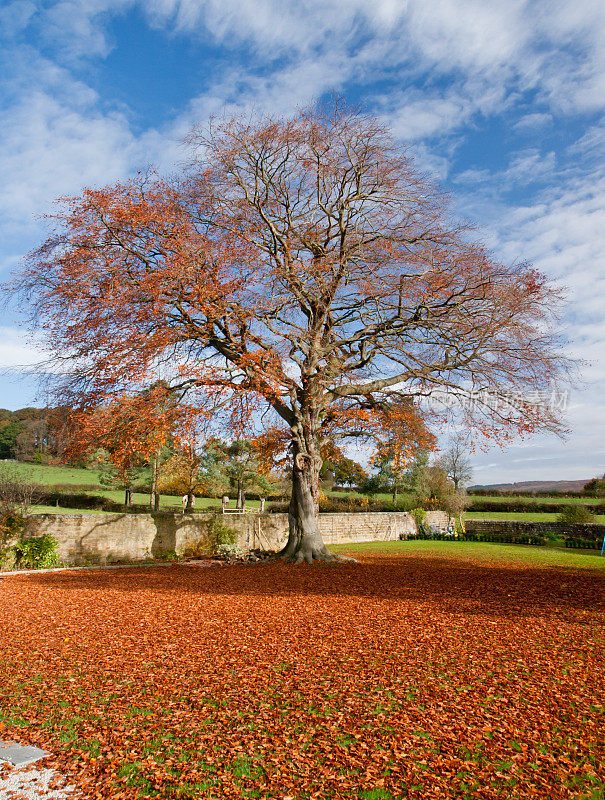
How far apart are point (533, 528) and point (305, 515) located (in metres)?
16.9

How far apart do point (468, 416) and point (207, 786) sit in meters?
12.6

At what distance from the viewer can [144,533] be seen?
15719 millimetres

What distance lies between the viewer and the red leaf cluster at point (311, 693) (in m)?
3.27

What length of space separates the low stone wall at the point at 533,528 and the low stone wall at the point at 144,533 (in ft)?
46.5

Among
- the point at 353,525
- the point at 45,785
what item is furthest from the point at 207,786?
the point at 353,525

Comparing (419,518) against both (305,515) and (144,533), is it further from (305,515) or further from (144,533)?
(144,533)

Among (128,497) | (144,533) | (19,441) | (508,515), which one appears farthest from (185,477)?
(19,441)

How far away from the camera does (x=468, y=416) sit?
14.5 meters

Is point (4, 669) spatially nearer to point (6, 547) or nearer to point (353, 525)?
point (6, 547)

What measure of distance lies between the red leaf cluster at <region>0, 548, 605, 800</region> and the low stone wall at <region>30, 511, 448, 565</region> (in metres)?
5.08

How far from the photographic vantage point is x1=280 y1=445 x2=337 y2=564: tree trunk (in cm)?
1455

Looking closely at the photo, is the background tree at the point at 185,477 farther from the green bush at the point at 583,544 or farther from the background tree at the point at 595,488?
the background tree at the point at 595,488

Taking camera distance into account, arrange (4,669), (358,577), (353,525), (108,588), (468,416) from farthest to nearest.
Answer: (353,525) < (468,416) < (358,577) < (108,588) < (4,669)

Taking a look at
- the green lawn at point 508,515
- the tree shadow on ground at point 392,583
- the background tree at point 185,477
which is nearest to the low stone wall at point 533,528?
the green lawn at point 508,515
